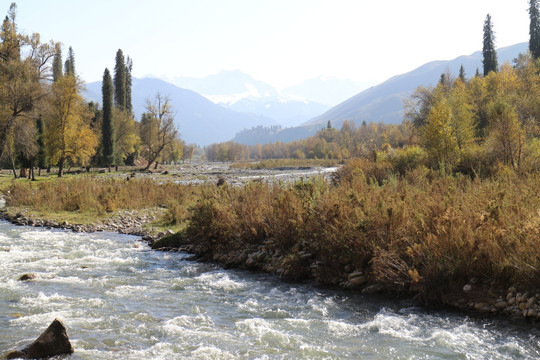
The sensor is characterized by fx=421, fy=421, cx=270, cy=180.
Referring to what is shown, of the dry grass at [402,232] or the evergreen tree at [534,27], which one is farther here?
the evergreen tree at [534,27]

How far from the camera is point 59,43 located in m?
47.7

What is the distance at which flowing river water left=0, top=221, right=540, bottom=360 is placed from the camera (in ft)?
20.3

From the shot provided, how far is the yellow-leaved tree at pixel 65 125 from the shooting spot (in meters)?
45.8

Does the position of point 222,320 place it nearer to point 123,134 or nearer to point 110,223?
point 110,223

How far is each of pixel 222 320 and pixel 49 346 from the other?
2.80 metres

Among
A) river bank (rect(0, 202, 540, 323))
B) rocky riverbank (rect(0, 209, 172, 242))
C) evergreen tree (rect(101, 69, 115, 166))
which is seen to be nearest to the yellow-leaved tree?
evergreen tree (rect(101, 69, 115, 166))

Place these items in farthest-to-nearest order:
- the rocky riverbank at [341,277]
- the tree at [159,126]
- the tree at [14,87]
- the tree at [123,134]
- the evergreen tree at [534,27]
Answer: the tree at [159,126]
the tree at [123,134]
the evergreen tree at [534,27]
the tree at [14,87]
the rocky riverbank at [341,277]

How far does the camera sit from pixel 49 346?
588cm

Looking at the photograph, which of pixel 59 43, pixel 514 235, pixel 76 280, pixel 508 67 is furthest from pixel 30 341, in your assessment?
pixel 508 67

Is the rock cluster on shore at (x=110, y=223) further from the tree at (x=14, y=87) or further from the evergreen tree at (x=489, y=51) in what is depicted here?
the evergreen tree at (x=489, y=51)

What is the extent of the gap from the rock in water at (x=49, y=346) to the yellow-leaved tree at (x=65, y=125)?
44297mm

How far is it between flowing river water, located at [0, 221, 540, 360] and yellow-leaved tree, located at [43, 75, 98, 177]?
3912 centimetres

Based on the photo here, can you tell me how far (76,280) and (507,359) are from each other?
890 cm

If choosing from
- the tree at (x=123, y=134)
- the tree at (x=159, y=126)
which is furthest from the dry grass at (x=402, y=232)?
the tree at (x=159, y=126)
